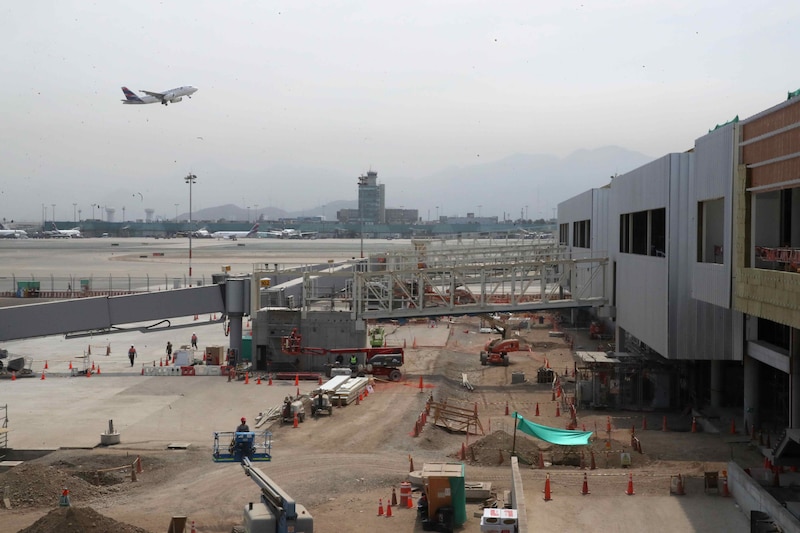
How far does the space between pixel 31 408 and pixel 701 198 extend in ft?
82.1

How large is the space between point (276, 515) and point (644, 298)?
1962cm

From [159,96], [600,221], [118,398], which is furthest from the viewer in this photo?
[159,96]

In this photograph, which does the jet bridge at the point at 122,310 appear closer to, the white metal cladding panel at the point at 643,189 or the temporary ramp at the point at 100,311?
the temporary ramp at the point at 100,311

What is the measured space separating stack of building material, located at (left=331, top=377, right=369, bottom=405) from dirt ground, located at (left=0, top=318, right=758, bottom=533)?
Answer: 54 centimetres

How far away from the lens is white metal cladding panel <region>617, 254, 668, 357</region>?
28562mm

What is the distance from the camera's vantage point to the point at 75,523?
653 inches

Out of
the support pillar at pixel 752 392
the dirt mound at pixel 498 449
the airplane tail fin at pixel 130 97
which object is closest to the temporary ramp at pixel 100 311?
the dirt mound at pixel 498 449

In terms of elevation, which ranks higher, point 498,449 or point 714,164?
point 714,164

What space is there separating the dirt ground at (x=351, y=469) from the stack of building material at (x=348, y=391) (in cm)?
54

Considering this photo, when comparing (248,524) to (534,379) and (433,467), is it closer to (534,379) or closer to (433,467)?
(433,467)

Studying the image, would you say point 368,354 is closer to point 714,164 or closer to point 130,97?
point 714,164

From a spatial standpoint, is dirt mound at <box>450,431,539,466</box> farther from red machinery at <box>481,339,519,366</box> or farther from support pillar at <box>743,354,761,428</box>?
red machinery at <box>481,339,519,366</box>

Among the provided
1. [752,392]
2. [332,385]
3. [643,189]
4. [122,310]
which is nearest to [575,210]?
[643,189]

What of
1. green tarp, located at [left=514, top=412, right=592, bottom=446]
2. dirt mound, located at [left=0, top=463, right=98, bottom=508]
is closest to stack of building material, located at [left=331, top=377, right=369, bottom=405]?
green tarp, located at [left=514, top=412, right=592, bottom=446]
